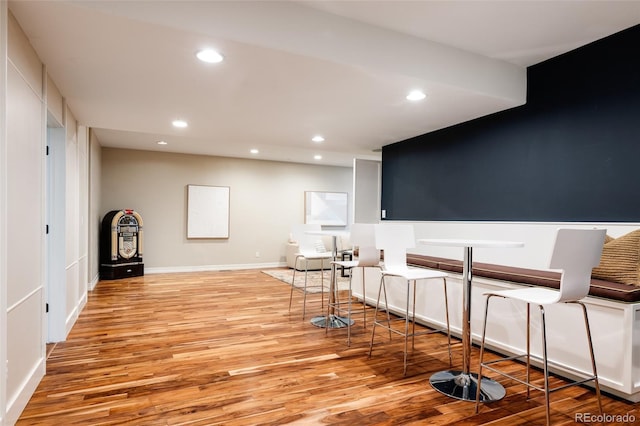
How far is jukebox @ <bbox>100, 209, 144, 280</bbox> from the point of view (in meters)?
6.64

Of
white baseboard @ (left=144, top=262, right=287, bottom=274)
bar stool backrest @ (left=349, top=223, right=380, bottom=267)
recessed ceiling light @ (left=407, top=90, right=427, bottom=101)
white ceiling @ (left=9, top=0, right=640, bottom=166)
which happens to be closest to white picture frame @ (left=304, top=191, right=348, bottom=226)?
white baseboard @ (left=144, top=262, right=287, bottom=274)

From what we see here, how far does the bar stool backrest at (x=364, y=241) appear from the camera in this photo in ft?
11.7

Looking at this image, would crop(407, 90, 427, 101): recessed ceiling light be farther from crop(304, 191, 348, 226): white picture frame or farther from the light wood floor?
crop(304, 191, 348, 226): white picture frame

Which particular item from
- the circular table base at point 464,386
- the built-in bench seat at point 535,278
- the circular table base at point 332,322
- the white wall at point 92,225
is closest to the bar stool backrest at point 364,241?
the built-in bench seat at point 535,278

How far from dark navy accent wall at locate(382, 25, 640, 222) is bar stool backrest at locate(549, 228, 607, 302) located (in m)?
1.20

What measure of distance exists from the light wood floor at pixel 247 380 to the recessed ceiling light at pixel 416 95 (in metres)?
2.30

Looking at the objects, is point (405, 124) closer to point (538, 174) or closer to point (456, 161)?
point (456, 161)

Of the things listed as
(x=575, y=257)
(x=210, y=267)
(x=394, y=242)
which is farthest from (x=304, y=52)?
(x=210, y=267)

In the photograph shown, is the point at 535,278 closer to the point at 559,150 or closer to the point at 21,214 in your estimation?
the point at 559,150

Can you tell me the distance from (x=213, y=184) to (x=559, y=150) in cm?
652

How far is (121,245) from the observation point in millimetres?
6758

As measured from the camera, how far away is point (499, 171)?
3977 mm

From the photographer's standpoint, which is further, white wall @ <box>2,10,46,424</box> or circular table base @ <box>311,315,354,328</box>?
circular table base @ <box>311,315,354,328</box>

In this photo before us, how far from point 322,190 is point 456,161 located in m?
5.03
